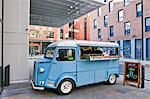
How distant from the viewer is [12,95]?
6.24 m

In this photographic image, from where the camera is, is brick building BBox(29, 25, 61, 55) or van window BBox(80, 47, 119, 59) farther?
brick building BBox(29, 25, 61, 55)

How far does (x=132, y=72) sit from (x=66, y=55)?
349 centimetres

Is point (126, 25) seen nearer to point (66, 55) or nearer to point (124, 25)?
point (124, 25)

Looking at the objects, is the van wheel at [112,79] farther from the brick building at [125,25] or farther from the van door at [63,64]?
the brick building at [125,25]

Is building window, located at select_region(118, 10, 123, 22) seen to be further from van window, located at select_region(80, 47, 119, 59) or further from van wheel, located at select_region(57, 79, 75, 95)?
van wheel, located at select_region(57, 79, 75, 95)

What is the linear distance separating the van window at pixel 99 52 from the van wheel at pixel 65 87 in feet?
3.86

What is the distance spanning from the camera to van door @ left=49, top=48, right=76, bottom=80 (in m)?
6.18

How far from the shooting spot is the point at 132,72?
7758 millimetres

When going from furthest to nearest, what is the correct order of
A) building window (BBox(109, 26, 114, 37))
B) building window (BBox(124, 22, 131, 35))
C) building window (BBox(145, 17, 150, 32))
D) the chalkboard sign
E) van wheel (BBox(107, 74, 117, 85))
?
building window (BBox(109, 26, 114, 37))
building window (BBox(124, 22, 131, 35))
building window (BBox(145, 17, 150, 32))
van wheel (BBox(107, 74, 117, 85))
the chalkboard sign

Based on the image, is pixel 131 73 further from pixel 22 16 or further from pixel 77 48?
pixel 22 16

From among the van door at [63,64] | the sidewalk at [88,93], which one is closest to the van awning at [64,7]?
the van door at [63,64]

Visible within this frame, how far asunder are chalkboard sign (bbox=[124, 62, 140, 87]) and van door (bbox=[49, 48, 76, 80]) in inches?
119

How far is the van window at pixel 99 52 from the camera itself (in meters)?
6.89

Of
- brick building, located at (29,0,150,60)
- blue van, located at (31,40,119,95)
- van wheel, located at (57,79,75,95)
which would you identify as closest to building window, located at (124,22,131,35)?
brick building, located at (29,0,150,60)
